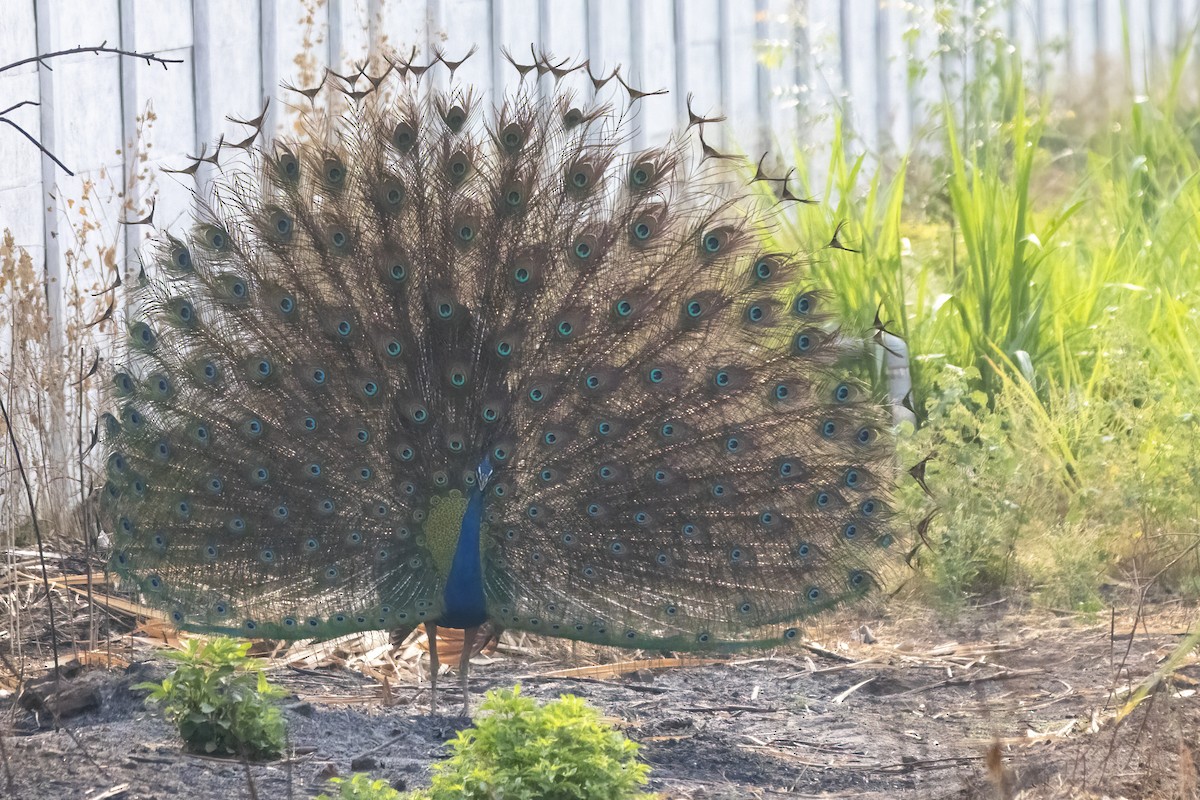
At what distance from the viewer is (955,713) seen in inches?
174

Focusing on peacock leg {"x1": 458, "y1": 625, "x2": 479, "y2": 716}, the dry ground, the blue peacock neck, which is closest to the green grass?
the dry ground

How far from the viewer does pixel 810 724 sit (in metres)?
4.35

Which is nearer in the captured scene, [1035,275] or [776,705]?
[776,705]

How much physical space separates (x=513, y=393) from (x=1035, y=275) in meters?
3.43

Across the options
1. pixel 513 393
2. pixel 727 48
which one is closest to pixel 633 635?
pixel 513 393

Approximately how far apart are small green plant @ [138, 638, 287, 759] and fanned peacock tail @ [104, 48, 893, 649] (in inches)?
24.6

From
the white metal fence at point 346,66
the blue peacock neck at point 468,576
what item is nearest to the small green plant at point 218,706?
the blue peacock neck at point 468,576

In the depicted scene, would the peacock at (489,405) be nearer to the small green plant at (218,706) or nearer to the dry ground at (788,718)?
the dry ground at (788,718)

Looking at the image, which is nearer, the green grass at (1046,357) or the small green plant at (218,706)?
the small green plant at (218,706)

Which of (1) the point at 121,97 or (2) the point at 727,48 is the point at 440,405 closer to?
(1) the point at 121,97

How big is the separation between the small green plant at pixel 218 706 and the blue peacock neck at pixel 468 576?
2.44ft

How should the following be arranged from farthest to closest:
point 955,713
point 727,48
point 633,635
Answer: point 727,48, point 955,713, point 633,635

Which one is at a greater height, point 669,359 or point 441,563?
point 669,359

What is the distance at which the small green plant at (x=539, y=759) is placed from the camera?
278 cm
